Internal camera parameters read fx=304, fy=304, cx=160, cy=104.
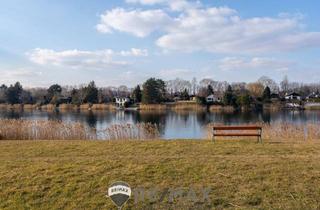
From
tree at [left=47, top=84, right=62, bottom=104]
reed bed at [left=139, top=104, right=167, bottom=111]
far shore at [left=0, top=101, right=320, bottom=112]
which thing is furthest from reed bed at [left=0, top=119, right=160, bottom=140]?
tree at [left=47, top=84, right=62, bottom=104]

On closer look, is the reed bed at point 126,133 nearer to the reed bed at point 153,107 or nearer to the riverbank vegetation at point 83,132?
the riverbank vegetation at point 83,132

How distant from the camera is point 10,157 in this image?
7.46 metres

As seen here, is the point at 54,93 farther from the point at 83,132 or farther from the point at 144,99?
the point at 83,132

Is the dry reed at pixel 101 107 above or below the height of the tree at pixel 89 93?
below

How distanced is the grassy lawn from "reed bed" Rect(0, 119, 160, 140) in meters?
5.37

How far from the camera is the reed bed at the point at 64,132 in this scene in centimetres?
1341

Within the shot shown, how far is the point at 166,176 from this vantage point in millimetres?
5438

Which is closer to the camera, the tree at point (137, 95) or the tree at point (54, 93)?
the tree at point (54, 93)

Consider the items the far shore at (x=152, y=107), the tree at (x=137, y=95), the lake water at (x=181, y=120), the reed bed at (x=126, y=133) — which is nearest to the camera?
the reed bed at (x=126, y=133)

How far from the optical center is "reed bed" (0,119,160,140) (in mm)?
13406

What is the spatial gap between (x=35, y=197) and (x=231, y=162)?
12.7ft

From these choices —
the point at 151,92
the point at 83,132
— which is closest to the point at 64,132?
the point at 83,132

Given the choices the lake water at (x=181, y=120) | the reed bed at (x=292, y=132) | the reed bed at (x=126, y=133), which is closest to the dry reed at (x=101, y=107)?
the lake water at (x=181, y=120)

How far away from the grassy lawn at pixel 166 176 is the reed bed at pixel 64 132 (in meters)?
5.37
